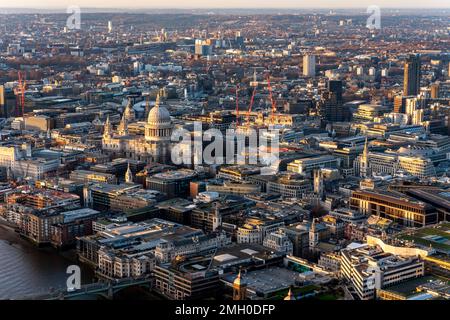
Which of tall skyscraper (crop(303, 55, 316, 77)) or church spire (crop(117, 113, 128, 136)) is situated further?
tall skyscraper (crop(303, 55, 316, 77))

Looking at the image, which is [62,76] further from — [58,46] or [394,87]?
[394,87]

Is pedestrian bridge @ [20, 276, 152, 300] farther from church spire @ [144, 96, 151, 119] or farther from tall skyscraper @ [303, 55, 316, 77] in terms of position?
tall skyscraper @ [303, 55, 316, 77]

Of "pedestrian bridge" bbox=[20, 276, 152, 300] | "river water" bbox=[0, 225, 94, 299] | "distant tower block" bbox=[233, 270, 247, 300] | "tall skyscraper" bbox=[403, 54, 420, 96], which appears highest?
"tall skyscraper" bbox=[403, 54, 420, 96]

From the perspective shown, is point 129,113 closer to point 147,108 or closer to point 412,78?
point 147,108

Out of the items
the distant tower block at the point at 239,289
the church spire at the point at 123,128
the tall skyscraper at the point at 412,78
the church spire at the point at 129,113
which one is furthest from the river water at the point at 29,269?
the tall skyscraper at the point at 412,78

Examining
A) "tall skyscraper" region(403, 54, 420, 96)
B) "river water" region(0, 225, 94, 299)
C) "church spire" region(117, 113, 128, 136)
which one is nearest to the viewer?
"river water" region(0, 225, 94, 299)

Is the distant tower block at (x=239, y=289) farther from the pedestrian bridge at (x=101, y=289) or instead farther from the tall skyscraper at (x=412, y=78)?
the tall skyscraper at (x=412, y=78)

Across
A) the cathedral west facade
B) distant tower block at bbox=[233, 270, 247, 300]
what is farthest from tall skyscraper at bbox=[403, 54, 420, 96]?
distant tower block at bbox=[233, 270, 247, 300]

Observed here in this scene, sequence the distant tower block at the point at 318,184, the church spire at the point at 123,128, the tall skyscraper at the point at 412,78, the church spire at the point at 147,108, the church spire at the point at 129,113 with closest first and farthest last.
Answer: the distant tower block at the point at 318,184
the church spire at the point at 123,128
the church spire at the point at 129,113
the church spire at the point at 147,108
the tall skyscraper at the point at 412,78
